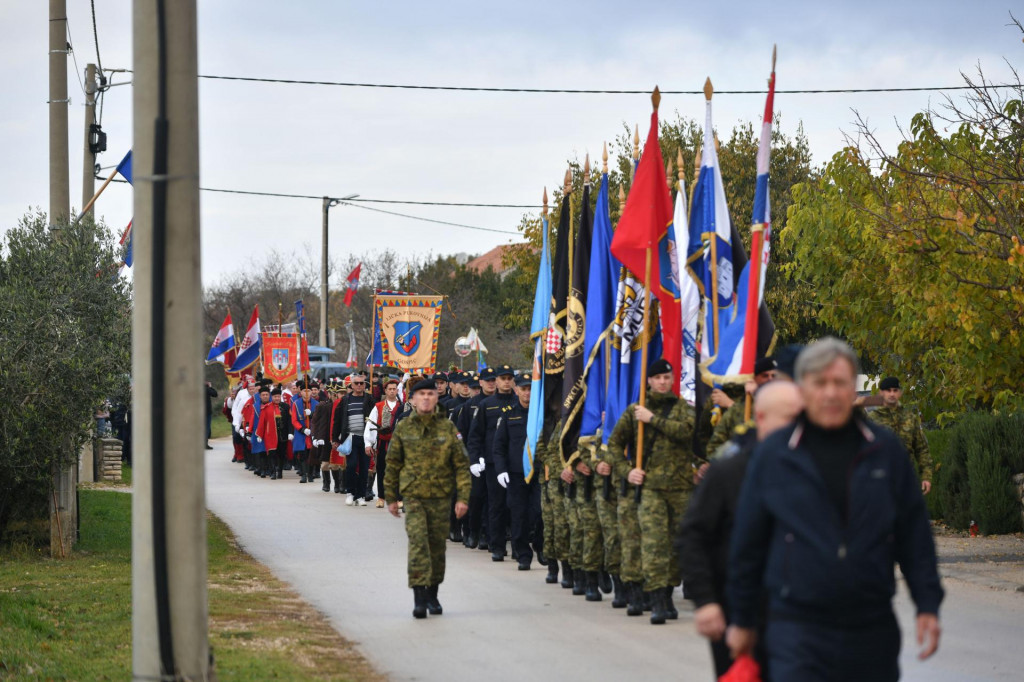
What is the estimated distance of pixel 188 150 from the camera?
599 centimetres

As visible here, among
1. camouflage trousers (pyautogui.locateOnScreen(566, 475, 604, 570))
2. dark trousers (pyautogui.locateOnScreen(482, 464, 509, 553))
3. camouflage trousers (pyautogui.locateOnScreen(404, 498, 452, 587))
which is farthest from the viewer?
dark trousers (pyautogui.locateOnScreen(482, 464, 509, 553))

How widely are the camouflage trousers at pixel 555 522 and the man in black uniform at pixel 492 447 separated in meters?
2.02

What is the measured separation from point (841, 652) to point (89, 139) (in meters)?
20.3

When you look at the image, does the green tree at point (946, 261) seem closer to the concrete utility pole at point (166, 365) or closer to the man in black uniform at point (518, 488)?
the man in black uniform at point (518, 488)

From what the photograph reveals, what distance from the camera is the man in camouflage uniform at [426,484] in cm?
1129

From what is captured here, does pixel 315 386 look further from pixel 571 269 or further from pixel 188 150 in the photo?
pixel 188 150

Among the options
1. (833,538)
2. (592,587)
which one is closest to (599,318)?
(592,587)

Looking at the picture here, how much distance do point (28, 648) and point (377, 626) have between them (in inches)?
102

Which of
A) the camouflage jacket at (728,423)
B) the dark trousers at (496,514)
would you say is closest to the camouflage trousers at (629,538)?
the camouflage jacket at (728,423)

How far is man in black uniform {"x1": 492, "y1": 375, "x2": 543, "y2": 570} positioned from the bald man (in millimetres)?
8779

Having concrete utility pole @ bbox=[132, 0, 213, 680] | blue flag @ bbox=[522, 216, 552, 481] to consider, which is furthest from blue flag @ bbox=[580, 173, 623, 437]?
concrete utility pole @ bbox=[132, 0, 213, 680]

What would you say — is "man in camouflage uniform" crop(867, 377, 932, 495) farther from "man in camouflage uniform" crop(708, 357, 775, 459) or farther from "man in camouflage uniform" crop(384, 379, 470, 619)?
"man in camouflage uniform" crop(384, 379, 470, 619)

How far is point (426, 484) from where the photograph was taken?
11.4m

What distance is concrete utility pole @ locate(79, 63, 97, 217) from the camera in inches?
890
